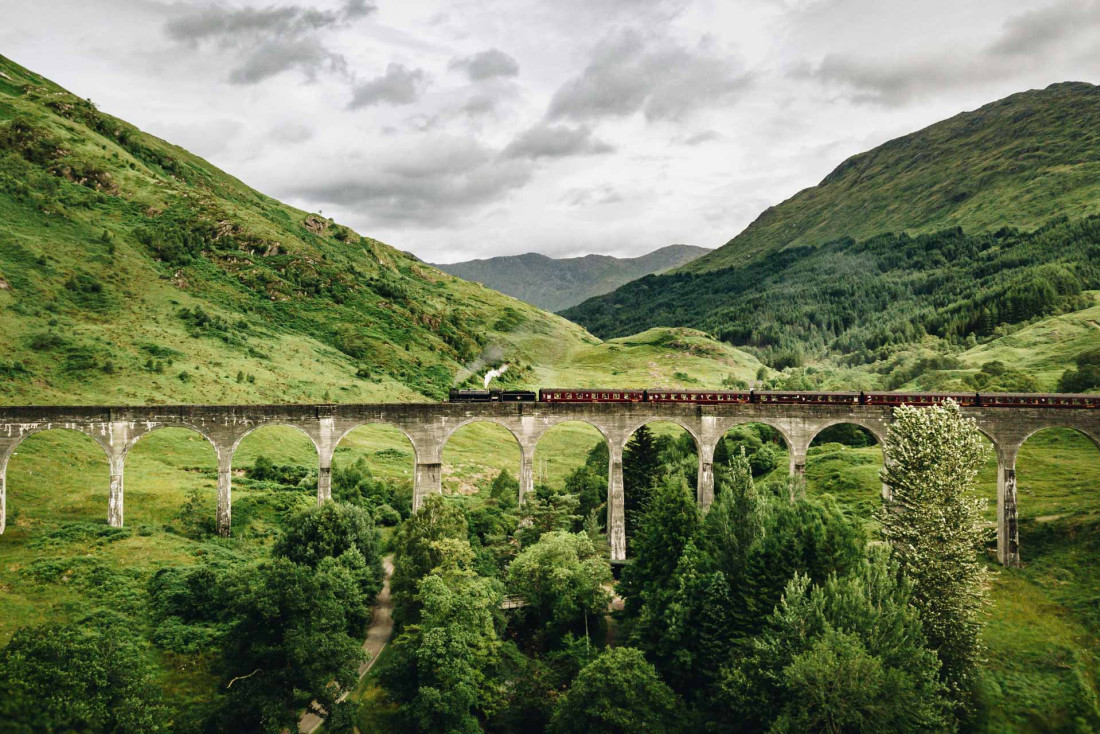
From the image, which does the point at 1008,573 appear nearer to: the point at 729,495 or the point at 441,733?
the point at 729,495

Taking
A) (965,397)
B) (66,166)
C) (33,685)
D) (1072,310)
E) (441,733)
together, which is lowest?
(441,733)

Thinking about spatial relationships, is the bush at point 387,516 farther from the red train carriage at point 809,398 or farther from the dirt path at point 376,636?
the red train carriage at point 809,398

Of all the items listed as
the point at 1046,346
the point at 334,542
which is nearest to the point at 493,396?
the point at 334,542

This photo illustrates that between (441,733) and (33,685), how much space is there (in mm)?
19414

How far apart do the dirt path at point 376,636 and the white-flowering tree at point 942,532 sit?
3364cm

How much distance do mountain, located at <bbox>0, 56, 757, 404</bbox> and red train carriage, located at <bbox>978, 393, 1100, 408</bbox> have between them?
82575 millimetres

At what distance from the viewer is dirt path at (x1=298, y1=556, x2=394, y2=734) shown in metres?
37.0

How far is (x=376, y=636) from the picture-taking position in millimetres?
45750

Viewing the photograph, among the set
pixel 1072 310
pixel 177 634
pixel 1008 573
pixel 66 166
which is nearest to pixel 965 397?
pixel 1008 573

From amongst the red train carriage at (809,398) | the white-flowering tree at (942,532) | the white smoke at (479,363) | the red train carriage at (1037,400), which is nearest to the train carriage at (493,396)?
the red train carriage at (809,398)

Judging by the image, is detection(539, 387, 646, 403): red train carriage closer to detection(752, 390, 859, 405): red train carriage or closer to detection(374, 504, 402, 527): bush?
detection(752, 390, 859, 405): red train carriage

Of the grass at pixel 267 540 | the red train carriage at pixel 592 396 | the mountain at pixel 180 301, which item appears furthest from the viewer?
the mountain at pixel 180 301

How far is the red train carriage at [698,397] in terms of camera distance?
60375 mm

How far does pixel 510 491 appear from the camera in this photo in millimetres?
69688
